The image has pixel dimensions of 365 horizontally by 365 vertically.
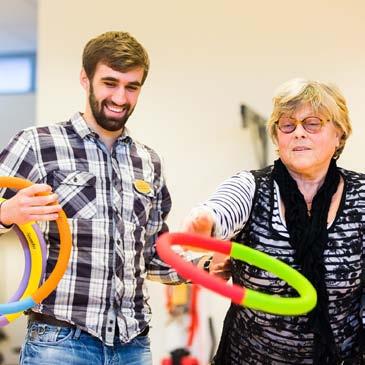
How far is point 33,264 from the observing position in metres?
1.74

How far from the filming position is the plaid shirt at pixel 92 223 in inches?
70.5

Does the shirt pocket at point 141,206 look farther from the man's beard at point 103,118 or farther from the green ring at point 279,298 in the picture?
the green ring at point 279,298

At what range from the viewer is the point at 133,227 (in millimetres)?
1892

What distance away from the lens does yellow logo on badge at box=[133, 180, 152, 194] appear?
1.95 metres

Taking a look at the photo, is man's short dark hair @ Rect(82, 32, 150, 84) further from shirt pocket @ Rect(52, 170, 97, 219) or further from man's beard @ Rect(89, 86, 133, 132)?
shirt pocket @ Rect(52, 170, 97, 219)

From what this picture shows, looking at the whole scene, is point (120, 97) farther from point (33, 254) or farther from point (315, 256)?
point (315, 256)

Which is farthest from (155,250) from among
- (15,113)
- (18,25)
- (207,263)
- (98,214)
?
(15,113)

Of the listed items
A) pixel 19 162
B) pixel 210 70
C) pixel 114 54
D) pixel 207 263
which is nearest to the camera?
pixel 19 162

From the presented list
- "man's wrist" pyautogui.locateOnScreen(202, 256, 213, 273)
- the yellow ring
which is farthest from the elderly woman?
the yellow ring

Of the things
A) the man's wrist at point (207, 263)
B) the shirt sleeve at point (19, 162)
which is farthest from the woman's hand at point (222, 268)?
the shirt sleeve at point (19, 162)

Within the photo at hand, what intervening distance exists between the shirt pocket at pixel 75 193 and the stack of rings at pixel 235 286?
0.55m

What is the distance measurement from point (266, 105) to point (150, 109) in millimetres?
658

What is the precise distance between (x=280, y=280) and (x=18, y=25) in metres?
3.57

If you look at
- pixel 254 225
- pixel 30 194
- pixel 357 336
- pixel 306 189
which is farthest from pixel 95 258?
pixel 357 336
